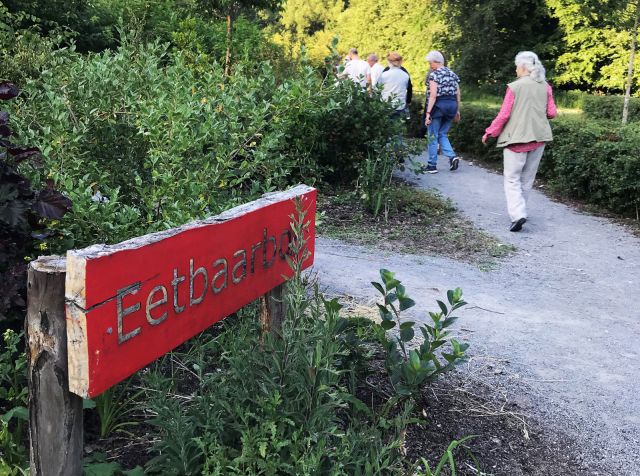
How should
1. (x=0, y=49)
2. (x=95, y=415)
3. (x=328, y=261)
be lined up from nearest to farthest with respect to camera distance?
(x=95, y=415) < (x=328, y=261) < (x=0, y=49)

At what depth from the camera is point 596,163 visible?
8.11m

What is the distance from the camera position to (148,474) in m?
2.23

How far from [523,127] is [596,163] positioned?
192cm

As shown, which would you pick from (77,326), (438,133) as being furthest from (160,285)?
(438,133)

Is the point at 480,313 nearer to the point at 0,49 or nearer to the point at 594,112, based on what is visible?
the point at 0,49

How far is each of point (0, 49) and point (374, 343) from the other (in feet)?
21.7

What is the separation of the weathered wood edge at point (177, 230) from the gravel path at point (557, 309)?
5.55 feet

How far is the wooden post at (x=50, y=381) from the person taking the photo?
1585 millimetres

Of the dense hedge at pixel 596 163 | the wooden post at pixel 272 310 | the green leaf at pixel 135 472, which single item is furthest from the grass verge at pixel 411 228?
the green leaf at pixel 135 472

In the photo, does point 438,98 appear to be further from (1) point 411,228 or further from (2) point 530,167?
(1) point 411,228

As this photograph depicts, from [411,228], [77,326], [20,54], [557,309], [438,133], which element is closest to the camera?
[77,326]

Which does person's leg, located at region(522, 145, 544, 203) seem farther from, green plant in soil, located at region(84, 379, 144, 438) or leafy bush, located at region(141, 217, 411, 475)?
green plant in soil, located at region(84, 379, 144, 438)

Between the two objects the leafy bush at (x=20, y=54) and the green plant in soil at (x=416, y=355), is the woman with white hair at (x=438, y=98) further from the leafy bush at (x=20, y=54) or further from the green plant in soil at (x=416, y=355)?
the green plant in soil at (x=416, y=355)

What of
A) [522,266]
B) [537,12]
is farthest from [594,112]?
[522,266]
